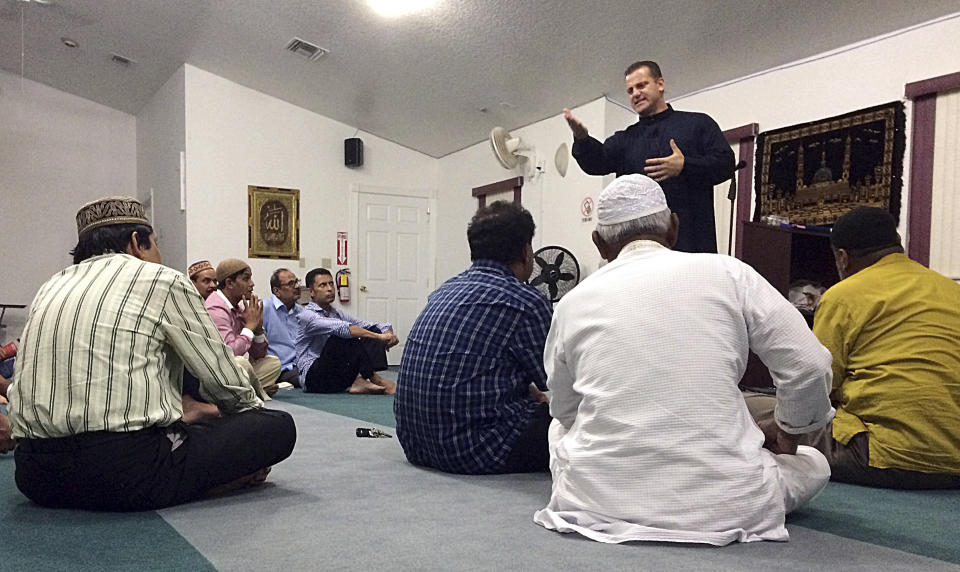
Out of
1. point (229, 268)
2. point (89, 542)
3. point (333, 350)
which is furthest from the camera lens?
point (333, 350)

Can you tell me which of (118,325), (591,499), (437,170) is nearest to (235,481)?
(118,325)

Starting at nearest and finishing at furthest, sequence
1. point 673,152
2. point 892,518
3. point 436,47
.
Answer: point 892,518 < point 673,152 < point 436,47

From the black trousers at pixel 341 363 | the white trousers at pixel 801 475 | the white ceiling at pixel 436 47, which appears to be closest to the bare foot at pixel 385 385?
the black trousers at pixel 341 363

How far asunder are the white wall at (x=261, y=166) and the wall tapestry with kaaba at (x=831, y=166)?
4705 mm

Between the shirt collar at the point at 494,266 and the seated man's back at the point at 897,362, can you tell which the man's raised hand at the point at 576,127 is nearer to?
the shirt collar at the point at 494,266

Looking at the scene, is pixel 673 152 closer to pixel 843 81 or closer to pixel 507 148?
pixel 843 81

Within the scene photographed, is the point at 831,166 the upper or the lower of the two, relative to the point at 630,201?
upper

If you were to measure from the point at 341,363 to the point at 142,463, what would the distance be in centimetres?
353

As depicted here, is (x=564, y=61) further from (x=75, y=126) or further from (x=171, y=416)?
(x=75, y=126)

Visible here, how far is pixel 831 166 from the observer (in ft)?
16.5

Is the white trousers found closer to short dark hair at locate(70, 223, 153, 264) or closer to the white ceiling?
short dark hair at locate(70, 223, 153, 264)

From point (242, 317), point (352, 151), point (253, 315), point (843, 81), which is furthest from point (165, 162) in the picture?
point (843, 81)

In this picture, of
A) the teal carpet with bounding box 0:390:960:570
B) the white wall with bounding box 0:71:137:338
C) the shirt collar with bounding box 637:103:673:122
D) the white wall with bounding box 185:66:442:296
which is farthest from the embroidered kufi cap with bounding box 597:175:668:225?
the white wall with bounding box 0:71:137:338

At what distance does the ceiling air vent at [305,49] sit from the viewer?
680 centimetres
